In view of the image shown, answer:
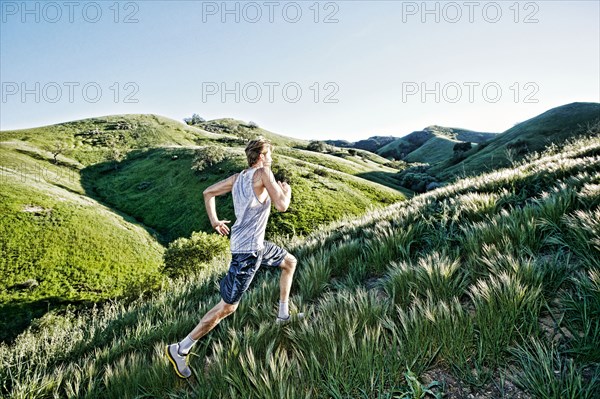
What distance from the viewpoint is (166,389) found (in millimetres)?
3465

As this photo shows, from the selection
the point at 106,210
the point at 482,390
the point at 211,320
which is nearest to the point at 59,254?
the point at 106,210

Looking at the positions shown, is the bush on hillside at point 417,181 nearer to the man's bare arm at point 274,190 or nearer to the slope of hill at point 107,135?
the man's bare arm at point 274,190

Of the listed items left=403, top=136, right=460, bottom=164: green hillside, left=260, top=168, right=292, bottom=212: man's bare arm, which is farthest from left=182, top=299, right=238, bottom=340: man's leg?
left=403, top=136, right=460, bottom=164: green hillside

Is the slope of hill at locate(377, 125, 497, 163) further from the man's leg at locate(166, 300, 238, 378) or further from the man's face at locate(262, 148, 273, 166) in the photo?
the man's leg at locate(166, 300, 238, 378)

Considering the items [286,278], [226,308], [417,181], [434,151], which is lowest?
[417,181]

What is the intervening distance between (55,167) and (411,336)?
10597cm

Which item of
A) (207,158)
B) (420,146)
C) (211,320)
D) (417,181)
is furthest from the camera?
(420,146)

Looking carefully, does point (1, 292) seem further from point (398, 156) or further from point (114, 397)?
point (398, 156)

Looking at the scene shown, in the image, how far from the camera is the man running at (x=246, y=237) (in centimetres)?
370

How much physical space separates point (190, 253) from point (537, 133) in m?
89.4

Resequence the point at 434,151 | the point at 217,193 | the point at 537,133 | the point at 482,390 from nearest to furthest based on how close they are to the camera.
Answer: the point at 482,390
the point at 217,193
the point at 537,133
the point at 434,151

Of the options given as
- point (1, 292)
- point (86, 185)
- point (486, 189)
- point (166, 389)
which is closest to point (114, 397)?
point (166, 389)

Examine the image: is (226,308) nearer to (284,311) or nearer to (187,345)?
(187,345)

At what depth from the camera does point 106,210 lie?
55750 millimetres
